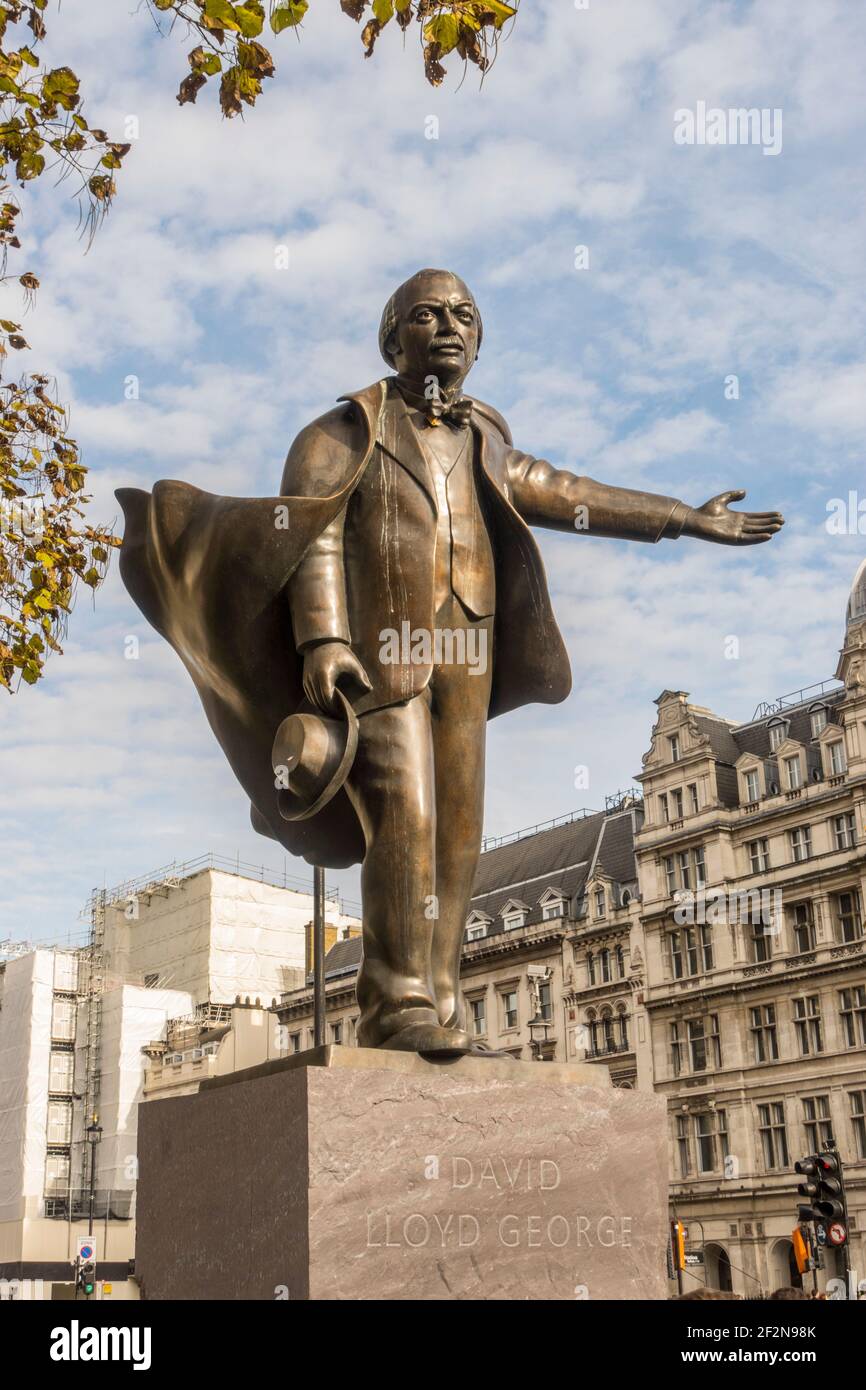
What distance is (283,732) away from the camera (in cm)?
464

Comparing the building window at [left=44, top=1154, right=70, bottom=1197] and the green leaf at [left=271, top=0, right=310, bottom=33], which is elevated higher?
the green leaf at [left=271, top=0, right=310, bottom=33]

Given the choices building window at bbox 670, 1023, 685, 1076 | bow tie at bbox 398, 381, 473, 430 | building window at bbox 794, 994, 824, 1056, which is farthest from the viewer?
building window at bbox 670, 1023, 685, 1076

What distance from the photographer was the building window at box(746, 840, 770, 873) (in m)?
44.8

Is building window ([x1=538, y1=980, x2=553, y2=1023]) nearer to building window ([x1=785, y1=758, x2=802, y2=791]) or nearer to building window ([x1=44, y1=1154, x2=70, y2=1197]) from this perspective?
building window ([x1=785, y1=758, x2=802, y2=791])

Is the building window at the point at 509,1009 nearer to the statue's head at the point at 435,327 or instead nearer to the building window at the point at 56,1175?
the building window at the point at 56,1175

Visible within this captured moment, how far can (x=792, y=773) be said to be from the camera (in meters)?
45.2

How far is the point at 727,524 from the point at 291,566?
1.69m

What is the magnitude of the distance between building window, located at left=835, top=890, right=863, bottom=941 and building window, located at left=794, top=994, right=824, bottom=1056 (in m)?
1.96

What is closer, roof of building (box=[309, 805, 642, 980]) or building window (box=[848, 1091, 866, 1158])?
building window (box=[848, 1091, 866, 1158])

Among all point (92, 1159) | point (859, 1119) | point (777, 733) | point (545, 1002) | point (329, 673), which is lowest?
point (329, 673)

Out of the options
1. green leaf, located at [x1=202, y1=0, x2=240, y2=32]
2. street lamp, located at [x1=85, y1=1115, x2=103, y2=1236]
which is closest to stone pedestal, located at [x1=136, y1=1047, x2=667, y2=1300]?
green leaf, located at [x1=202, y1=0, x2=240, y2=32]

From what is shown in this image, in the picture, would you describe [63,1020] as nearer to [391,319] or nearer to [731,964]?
[731,964]

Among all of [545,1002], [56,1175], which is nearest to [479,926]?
[545,1002]

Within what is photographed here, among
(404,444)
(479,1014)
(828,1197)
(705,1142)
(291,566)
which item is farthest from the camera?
(479,1014)
